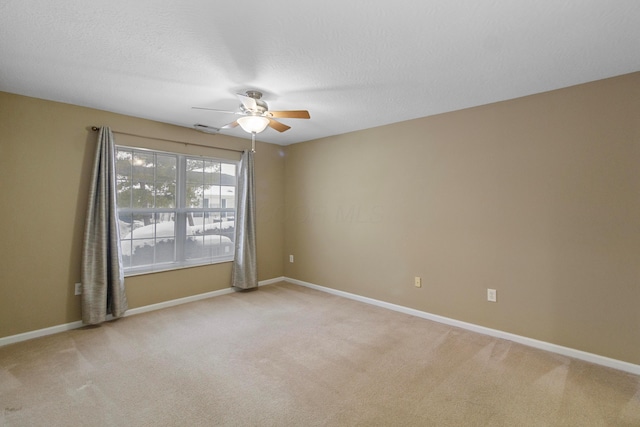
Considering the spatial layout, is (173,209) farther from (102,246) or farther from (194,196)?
(102,246)

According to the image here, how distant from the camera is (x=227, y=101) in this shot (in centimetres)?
305

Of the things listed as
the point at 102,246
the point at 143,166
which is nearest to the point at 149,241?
the point at 102,246

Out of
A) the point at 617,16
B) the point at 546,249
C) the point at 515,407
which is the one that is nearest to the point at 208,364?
the point at 515,407

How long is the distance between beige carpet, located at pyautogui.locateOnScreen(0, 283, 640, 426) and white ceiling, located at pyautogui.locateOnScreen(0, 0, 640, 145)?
2.37 meters

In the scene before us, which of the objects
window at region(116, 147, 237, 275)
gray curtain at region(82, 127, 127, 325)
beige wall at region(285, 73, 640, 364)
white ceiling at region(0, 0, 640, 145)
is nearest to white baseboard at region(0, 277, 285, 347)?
gray curtain at region(82, 127, 127, 325)

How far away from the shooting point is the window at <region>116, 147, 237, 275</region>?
3.62 metres

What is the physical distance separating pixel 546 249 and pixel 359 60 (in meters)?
2.37

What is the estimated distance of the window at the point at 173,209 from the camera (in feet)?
11.9

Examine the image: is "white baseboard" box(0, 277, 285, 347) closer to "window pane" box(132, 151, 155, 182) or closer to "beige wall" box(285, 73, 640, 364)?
"window pane" box(132, 151, 155, 182)

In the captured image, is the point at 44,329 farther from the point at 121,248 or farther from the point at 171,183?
the point at 171,183

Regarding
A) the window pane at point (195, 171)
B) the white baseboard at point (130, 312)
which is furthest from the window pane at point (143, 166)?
the white baseboard at point (130, 312)

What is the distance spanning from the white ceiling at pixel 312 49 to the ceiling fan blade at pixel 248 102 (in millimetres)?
142

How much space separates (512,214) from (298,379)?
2.48 metres

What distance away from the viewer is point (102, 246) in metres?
3.21
